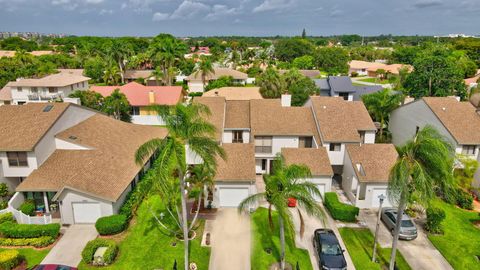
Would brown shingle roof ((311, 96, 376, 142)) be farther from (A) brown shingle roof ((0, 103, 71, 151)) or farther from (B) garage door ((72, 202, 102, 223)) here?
(A) brown shingle roof ((0, 103, 71, 151))

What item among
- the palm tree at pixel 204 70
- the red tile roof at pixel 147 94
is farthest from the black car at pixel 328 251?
the palm tree at pixel 204 70

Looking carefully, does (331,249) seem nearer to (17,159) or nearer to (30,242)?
(30,242)

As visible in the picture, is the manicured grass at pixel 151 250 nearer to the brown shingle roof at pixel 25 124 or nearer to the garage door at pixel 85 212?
the garage door at pixel 85 212

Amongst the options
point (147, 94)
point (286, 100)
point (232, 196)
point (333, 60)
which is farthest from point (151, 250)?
point (333, 60)

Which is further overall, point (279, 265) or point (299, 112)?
point (299, 112)

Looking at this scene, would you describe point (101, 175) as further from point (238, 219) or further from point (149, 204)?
point (238, 219)

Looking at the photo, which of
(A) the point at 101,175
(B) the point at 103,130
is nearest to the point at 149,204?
(A) the point at 101,175
